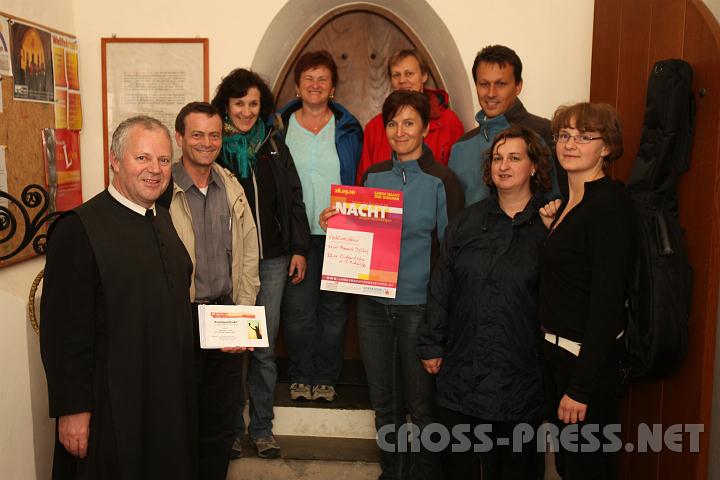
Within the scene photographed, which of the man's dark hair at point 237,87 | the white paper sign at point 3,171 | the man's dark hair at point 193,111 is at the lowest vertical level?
the white paper sign at point 3,171

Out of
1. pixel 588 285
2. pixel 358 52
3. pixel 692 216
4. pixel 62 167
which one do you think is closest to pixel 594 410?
pixel 588 285

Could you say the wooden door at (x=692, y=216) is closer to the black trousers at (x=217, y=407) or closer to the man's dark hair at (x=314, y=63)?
the man's dark hair at (x=314, y=63)

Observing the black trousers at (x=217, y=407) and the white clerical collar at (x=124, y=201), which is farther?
the black trousers at (x=217, y=407)

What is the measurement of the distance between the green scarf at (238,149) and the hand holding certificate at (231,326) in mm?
683

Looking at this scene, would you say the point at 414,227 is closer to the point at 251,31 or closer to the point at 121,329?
the point at 121,329

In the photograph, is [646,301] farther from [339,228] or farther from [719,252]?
[339,228]

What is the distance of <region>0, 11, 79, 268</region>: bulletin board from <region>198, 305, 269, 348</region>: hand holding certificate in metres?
0.81

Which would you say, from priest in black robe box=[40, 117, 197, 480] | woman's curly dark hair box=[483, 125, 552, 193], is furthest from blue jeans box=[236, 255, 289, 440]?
woman's curly dark hair box=[483, 125, 552, 193]

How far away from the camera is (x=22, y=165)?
2.85 meters

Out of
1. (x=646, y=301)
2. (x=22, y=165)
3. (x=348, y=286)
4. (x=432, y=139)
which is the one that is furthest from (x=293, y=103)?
(x=646, y=301)

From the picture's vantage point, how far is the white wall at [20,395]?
2301 mm

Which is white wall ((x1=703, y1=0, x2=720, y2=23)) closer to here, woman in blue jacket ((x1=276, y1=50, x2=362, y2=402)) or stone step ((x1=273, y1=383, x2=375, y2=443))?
woman in blue jacket ((x1=276, y1=50, x2=362, y2=402))

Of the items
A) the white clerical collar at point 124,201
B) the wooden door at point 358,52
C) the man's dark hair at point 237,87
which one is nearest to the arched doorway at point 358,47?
the wooden door at point 358,52

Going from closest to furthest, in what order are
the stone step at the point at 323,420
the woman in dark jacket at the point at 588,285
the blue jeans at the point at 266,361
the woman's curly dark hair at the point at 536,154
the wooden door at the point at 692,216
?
the woman in dark jacket at the point at 588,285 < the wooden door at the point at 692,216 < the woman's curly dark hair at the point at 536,154 < the blue jeans at the point at 266,361 < the stone step at the point at 323,420
